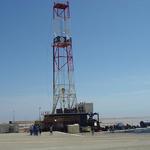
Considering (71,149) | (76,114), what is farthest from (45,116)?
(71,149)

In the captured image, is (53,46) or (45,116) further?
(53,46)

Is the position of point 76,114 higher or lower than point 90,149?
higher

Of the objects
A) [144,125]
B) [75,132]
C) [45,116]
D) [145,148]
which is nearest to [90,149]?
[145,148]

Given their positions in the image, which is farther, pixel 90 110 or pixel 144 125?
pixel 144 125

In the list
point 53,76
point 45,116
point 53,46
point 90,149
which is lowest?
point 90,149

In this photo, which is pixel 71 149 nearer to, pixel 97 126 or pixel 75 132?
pixel 75 132

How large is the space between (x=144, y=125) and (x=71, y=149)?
56404 mm

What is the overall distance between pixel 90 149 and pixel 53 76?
4593 centimetres

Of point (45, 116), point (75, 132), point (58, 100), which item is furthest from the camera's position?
point (58, 100)

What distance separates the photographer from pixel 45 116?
6906 centimetres

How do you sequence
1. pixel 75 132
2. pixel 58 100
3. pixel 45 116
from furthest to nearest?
pixel 58 100 < pixel 45 116 < pixel 75 132

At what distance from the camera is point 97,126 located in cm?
6956

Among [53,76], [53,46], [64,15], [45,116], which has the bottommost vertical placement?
[45,116]

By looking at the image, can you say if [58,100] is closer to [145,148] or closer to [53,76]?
[53,76]
